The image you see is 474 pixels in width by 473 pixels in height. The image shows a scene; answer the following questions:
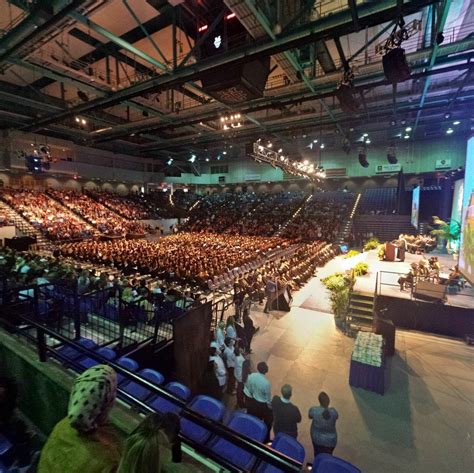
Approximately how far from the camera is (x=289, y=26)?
5.91 metres

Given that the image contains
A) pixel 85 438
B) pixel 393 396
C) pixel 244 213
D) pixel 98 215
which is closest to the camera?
pixel 85 438

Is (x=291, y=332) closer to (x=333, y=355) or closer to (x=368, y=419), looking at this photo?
(x=333, y=355)

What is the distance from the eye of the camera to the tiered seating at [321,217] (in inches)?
809

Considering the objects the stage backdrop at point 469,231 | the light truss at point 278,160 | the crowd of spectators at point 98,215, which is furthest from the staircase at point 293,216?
the stage backdrop at point 469,231

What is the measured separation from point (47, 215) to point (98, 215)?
Answer: 397 cm

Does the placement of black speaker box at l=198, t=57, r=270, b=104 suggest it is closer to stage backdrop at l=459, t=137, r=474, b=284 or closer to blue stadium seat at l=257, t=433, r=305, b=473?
stage backdrop at l=459, t=137, r=474, b=284

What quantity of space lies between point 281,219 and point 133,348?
858 inches

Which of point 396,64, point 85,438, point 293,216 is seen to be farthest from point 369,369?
point 293,216

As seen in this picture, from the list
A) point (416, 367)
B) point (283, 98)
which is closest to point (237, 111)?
point (283, 98)

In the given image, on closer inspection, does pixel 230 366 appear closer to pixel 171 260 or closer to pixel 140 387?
pixel 140 387

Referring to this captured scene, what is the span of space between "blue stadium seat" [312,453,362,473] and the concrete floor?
5.24 feet

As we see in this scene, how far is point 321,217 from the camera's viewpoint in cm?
2377

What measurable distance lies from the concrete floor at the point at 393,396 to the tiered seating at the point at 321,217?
13.5 m

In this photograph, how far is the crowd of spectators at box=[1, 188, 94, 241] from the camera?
58.0 feet
